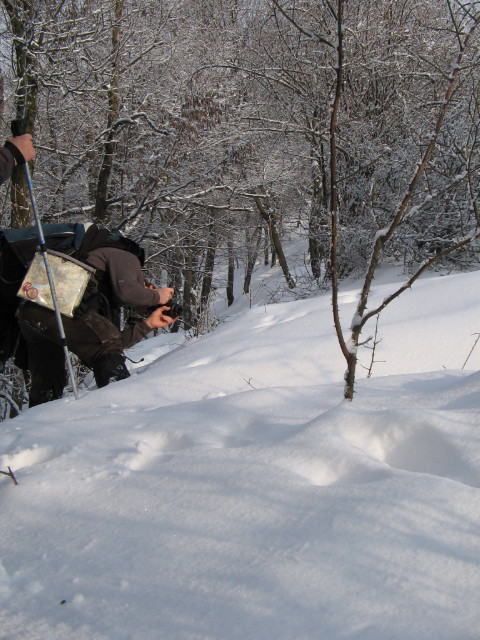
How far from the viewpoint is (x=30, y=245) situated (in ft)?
12.6

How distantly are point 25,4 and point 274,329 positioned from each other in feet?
20.4

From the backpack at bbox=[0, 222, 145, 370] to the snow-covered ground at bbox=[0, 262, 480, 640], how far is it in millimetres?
1786

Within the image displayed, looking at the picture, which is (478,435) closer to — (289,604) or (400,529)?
(400,529)

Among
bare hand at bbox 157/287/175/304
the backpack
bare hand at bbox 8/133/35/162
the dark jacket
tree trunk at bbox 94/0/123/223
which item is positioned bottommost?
bare hand at bbox 157/287/175/304

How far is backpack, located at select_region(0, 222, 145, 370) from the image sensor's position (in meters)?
3.82

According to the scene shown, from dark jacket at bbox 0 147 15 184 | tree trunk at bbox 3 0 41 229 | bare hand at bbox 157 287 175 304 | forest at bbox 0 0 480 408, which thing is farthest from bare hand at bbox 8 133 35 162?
tree trunk at bbox 3 0 41 229

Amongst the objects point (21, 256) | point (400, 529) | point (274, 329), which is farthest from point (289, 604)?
point (21, 256)

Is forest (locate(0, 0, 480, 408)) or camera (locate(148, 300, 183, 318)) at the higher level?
forest (locate(0, 0, 480, 408))

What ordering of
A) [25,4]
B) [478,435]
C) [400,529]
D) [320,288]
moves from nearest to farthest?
[400,529] → [478,435] → [25,4] → [320,288]

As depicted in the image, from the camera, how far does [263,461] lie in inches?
61.1

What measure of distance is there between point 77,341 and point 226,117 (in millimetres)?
7194

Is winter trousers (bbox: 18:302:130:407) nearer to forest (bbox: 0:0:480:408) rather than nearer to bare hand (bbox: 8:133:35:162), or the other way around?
bare hand (bbox: 8:133:35:162)

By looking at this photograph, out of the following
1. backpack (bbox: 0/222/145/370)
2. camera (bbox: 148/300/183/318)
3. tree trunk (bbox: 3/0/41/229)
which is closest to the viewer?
backpack (bbox: 0/222/145/370)

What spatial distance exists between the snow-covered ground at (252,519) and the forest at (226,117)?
4806 millimetres
